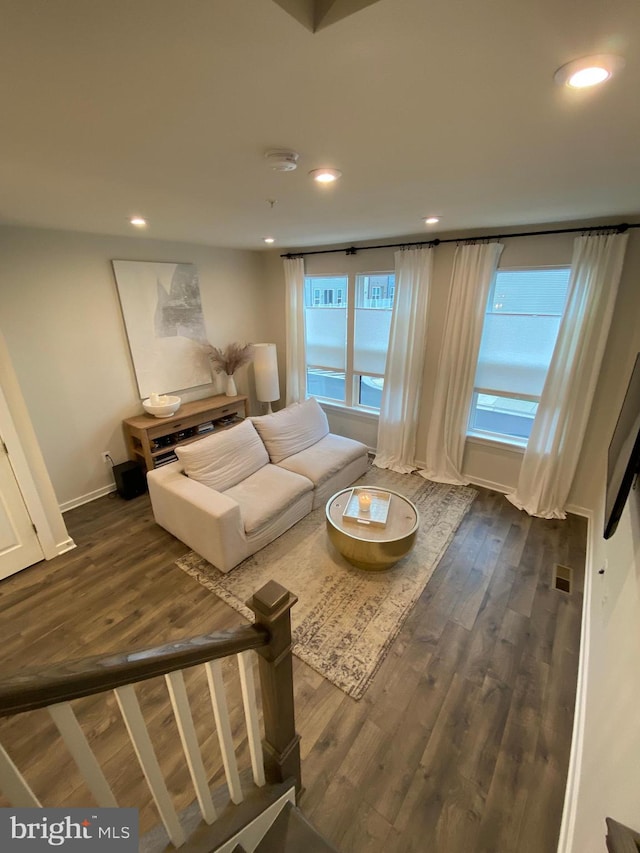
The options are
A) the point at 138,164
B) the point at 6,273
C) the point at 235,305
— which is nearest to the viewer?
the point at 138,164

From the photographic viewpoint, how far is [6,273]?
8.76 feet

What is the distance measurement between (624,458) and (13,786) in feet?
6.95

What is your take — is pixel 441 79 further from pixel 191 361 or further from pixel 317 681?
pixel 191 361

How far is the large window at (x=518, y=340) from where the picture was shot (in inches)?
117

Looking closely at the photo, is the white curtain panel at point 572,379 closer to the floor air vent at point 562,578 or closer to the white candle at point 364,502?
the floor air vent at point 562,578

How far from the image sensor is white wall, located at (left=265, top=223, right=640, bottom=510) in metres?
2.64

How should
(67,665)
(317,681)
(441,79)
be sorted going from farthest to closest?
(317,681) → (441,79) → (67,665)


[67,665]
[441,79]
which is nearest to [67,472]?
[67,665]

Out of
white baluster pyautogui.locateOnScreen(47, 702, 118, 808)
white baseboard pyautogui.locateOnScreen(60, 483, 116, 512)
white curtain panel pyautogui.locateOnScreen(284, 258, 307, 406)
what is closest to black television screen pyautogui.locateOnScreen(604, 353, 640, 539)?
white baluster pyautogui.locateOnScreen(47, 702, 118, 808)

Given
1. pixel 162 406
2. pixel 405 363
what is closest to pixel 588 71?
pixel 405 363

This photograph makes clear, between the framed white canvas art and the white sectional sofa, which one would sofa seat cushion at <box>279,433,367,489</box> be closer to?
the white sectional sofa

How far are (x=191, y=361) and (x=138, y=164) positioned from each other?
2.79m

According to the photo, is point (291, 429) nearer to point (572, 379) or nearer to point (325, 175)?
point (325, 175)

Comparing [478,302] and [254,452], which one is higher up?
[478,302]
